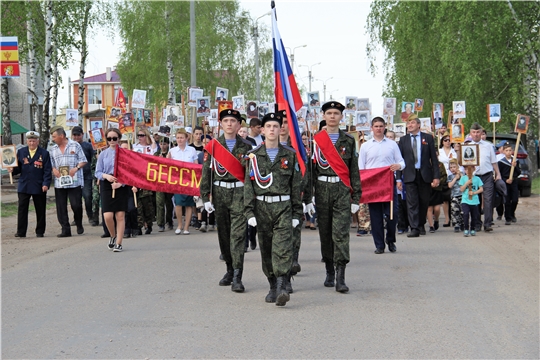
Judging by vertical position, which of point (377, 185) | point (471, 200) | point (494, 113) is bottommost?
point (471, 200)

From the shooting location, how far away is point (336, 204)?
31.8 ft

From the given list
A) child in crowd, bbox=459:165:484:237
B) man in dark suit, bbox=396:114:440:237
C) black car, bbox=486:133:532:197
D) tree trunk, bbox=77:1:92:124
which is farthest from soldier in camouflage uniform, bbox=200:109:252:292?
tree trunk, bbox=77:1:92:124

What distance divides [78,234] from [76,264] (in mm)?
4707

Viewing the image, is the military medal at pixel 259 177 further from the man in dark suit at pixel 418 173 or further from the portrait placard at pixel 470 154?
the portrait placard at pixel 470 154

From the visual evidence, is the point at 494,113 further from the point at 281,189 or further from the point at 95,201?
the point at 281,189

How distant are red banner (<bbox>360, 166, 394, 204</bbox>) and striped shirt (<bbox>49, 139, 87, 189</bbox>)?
5.62m

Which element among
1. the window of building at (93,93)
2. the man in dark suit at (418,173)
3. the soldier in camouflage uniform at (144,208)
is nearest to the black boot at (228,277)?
the man in dark suit at (418,173)

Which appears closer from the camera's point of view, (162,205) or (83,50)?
(162,205)

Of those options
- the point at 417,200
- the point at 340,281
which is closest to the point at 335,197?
the point at 340,281

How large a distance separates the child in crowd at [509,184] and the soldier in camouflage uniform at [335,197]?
362 inches

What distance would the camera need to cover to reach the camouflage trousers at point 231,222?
9.59 m

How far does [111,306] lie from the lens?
861cm

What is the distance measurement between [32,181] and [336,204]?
831 cm

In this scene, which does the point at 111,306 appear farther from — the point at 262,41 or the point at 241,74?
the point at 262,41
